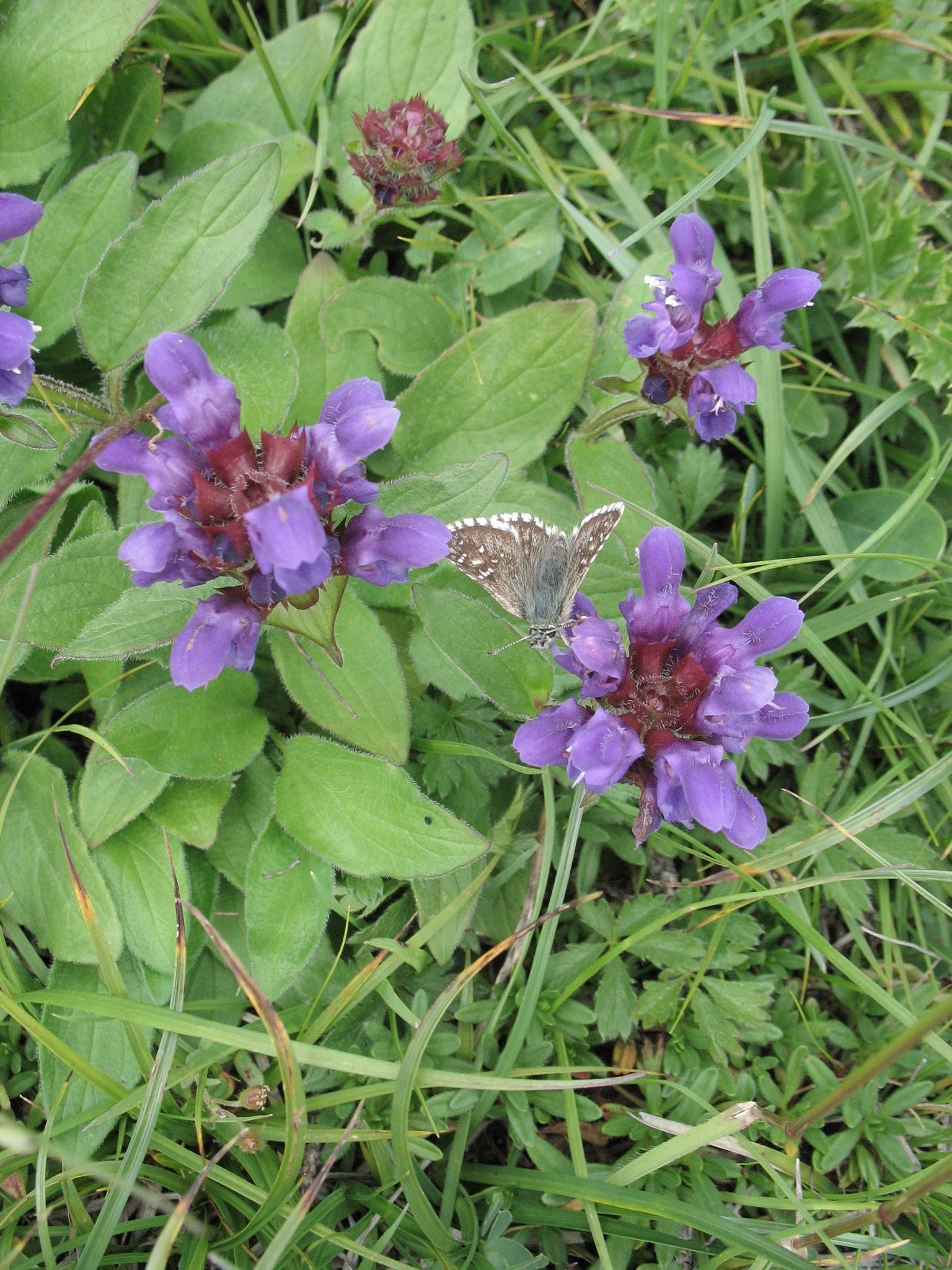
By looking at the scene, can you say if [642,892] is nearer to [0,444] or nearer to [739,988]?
[739,988]

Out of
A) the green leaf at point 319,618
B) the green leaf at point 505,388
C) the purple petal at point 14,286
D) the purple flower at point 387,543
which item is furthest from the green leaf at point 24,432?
the green leaf at point 505,388

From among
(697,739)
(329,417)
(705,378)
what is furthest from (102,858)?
(705,378)

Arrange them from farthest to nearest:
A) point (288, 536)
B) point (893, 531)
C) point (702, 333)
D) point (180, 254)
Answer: point (893, 531), point (180, 254), point (702, 333), point (288, 536)

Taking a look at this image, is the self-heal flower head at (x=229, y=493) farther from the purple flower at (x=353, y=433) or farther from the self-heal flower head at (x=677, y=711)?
the self-heal flower head at (x=677, y=711)

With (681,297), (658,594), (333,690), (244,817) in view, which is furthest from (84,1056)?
(681,297)

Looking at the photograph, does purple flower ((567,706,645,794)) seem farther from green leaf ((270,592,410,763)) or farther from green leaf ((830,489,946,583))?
green leaf ((830,489,946,583))

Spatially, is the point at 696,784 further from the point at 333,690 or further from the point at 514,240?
the point at 514,240
